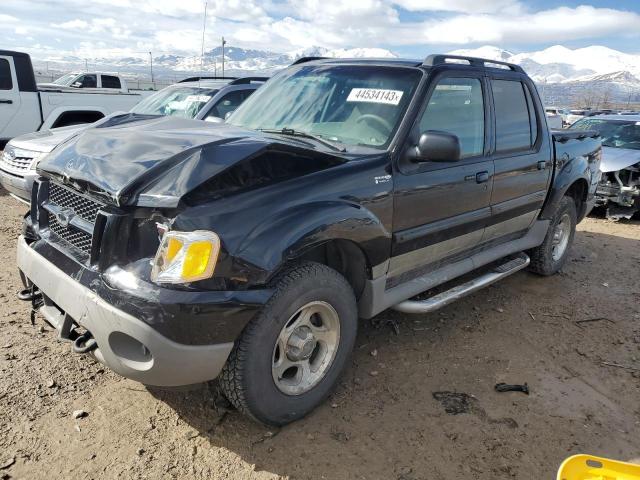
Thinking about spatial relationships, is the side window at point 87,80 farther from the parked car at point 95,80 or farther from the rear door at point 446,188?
the rear door at point 446,188

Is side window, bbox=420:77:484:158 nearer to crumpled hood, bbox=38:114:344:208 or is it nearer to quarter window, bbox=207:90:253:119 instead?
crumpled hood, bbox=38:114:344:208

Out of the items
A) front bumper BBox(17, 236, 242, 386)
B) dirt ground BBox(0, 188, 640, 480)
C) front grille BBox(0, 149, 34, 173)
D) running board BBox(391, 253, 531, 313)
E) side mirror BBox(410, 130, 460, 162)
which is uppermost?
side mirror BBox(410, 130, 460, 162)

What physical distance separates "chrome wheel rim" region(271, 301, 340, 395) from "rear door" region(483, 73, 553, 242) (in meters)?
1.77

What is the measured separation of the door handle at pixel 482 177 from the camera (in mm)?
3630

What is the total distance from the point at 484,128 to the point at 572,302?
80.6 inches

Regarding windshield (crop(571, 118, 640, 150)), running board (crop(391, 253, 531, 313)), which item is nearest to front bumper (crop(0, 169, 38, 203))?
running board (crop(391, 253, 531, 313))

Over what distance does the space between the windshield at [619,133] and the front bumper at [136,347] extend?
367 inches

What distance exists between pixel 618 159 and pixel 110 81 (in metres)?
16.0

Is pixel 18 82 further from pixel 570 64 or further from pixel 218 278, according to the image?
pixel 570 64

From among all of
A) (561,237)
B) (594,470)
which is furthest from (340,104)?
(561,237)

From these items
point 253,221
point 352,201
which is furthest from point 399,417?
point 253,221

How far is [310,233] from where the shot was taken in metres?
2.51

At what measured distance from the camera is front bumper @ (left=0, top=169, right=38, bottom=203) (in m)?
5.85

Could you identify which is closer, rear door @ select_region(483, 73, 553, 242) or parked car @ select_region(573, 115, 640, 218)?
rear door @ select_region(483, 73, 553, 242)
